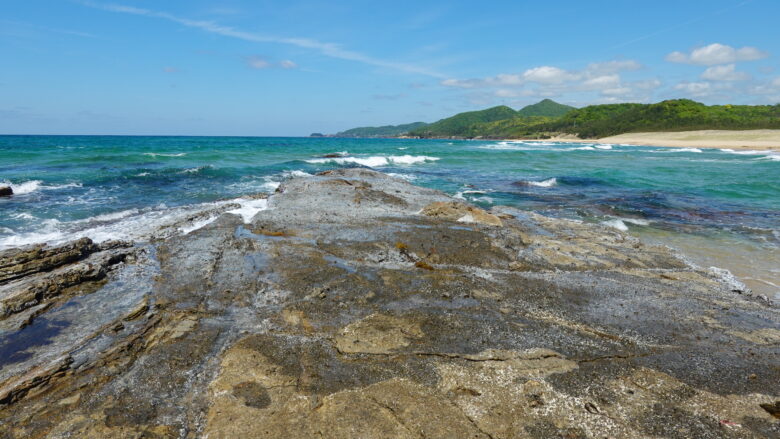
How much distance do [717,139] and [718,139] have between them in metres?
0.20

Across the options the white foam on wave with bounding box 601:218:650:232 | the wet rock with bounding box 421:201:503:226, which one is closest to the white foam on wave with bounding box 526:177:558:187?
the white foam on wave with bounding box 601:218:650:232

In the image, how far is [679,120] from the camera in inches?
3750

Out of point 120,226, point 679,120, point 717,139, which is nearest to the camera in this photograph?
point 120,226

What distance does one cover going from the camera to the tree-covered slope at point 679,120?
85.8 meters

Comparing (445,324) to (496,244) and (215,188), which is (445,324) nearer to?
(496,244)

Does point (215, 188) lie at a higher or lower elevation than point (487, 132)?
lower

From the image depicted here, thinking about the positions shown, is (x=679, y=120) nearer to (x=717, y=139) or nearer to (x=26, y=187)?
(x=717, y=139)

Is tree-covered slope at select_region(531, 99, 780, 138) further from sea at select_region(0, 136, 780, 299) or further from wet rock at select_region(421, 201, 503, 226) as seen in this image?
wet rock at select_region(421, 201, 503, 226)

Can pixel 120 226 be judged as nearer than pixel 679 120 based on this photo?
Yes

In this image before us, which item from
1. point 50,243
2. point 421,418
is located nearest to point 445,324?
point 421,418

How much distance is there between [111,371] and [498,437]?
3857 mm

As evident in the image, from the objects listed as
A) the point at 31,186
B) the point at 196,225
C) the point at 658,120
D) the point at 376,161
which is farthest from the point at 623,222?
the point at 658,120

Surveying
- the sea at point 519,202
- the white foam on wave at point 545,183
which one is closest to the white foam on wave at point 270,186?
the sea at point 519,202

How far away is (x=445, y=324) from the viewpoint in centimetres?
506
